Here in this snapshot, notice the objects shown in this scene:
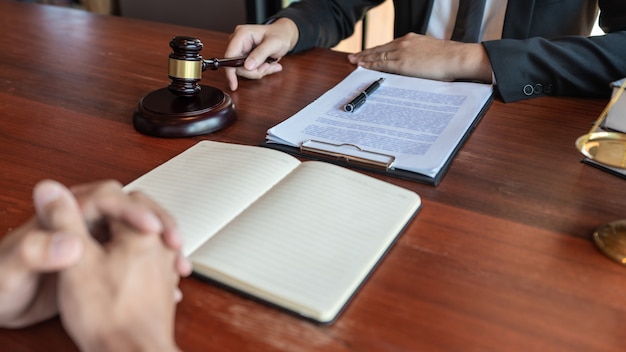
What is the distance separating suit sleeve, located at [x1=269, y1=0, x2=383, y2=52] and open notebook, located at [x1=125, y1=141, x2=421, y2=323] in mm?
602

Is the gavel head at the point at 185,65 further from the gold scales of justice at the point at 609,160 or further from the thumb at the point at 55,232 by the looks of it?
the gold scales of justice at the point at 609,160

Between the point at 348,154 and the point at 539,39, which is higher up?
the point at 539,39

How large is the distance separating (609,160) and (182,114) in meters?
0.61

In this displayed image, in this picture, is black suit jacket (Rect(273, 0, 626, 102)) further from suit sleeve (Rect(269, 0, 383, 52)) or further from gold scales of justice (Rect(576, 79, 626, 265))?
gold scales of justice (Rect(576, 79, 626, 265))

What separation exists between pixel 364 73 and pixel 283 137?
0.36 meters

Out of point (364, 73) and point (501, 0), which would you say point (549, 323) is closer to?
point (364, 73)

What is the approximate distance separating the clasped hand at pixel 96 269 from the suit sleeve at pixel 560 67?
0.76 m

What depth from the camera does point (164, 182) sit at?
79cm

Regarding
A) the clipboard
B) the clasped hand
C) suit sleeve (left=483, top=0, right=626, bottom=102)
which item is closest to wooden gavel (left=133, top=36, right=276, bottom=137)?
the clipboard

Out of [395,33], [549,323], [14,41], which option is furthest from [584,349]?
[14,41]

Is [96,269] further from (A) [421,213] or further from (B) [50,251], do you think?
(A) [421,213]

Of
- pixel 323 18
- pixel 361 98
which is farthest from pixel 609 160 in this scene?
pixel 323 18

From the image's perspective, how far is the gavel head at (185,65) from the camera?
0.99 metres

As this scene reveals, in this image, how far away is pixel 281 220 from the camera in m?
0.70
